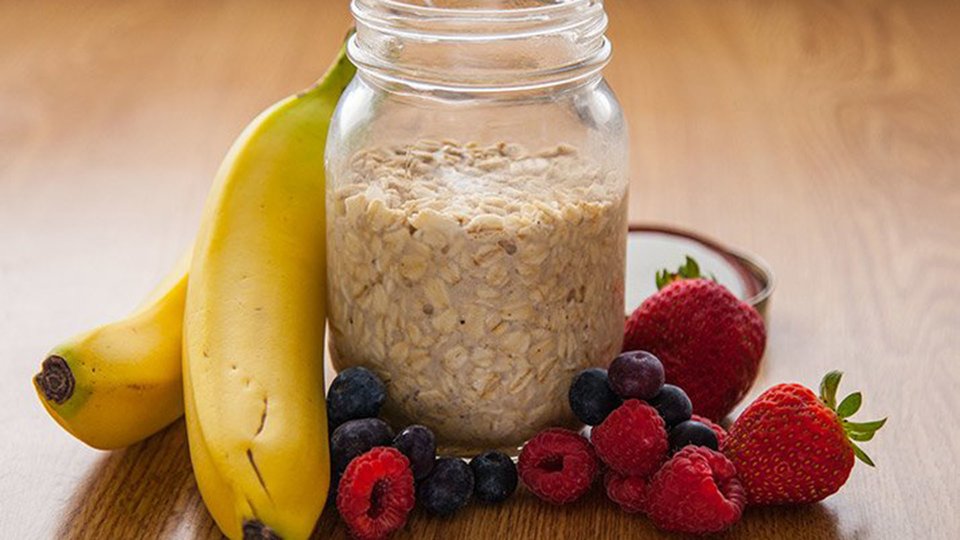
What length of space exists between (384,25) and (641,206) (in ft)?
1.57

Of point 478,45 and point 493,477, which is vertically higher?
point 478,45

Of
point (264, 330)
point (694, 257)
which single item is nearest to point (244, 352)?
point (264, 330)

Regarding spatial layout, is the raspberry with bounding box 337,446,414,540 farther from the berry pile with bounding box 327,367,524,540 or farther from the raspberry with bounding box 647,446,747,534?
the raspberry with bounding box 647,446,747,534

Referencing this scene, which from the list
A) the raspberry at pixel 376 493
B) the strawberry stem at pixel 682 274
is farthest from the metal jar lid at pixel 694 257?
the raspberry at pixel 376 493

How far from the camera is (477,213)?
844 millimetres

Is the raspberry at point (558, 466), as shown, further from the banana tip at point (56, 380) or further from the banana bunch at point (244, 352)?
the banana tip at point (56, 380)

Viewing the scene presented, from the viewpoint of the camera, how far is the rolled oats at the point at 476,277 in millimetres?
844

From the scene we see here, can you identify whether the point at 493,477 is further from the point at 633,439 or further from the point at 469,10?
the point at 469,10

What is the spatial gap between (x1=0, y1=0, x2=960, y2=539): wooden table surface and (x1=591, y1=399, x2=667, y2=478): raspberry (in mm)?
35

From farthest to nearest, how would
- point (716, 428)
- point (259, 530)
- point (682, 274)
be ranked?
point (682, 274), point (716, 428), point (259, 530)

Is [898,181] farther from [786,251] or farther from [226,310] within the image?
[226,310]

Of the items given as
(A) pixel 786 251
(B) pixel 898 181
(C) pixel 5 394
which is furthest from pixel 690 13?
(C) pixel 5 394

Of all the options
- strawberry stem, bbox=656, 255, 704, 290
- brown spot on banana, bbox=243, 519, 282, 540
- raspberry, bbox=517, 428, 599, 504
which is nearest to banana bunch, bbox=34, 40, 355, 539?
brown spot on banana, bbox=243, 519, 282, 540

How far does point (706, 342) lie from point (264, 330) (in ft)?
0.86
